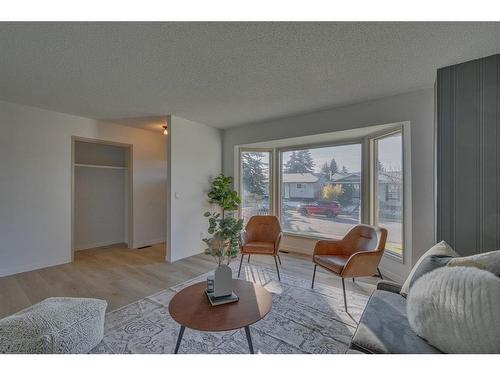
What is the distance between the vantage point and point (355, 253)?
234 cm

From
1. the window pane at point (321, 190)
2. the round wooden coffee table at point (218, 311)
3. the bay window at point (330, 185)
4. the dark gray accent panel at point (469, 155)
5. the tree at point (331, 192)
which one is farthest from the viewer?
the tree at point (331, 192)

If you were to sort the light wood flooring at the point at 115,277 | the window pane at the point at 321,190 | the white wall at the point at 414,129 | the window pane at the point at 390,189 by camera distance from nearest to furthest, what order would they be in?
the light wood flooring at the point at 115,277 → the white wall at the point at 414,129 → the window pane at the point at 390,189 → the window pane at the point at 321,190

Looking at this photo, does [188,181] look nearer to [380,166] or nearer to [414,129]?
[380,166]

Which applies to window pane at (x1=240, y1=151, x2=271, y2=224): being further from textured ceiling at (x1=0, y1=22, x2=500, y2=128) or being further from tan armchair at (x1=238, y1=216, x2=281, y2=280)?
textured ceiling at (x1=0, y1=22, x2=500, y2=128)

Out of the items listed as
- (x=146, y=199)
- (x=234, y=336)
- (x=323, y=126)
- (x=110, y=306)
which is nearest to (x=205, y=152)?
(x=146, y=199)

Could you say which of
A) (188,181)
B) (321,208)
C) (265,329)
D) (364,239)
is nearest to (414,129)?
(364,239)

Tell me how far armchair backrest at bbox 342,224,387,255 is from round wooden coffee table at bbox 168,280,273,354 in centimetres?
151

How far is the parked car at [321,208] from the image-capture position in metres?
3.85

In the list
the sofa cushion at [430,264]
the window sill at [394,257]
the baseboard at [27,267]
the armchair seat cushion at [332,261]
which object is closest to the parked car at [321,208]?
the window sill at [394,257]

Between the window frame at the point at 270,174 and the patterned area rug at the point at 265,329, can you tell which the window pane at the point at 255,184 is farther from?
the patterned area rug at the point at 265,329

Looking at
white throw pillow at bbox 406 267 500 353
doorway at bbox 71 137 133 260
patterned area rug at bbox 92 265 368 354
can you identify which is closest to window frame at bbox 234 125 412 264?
patterned area rug at bbox 92 265 368 354

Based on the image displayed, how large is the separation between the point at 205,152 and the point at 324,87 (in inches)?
95.7

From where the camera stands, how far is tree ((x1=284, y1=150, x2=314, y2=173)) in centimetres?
413

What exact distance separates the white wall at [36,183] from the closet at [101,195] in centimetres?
62
